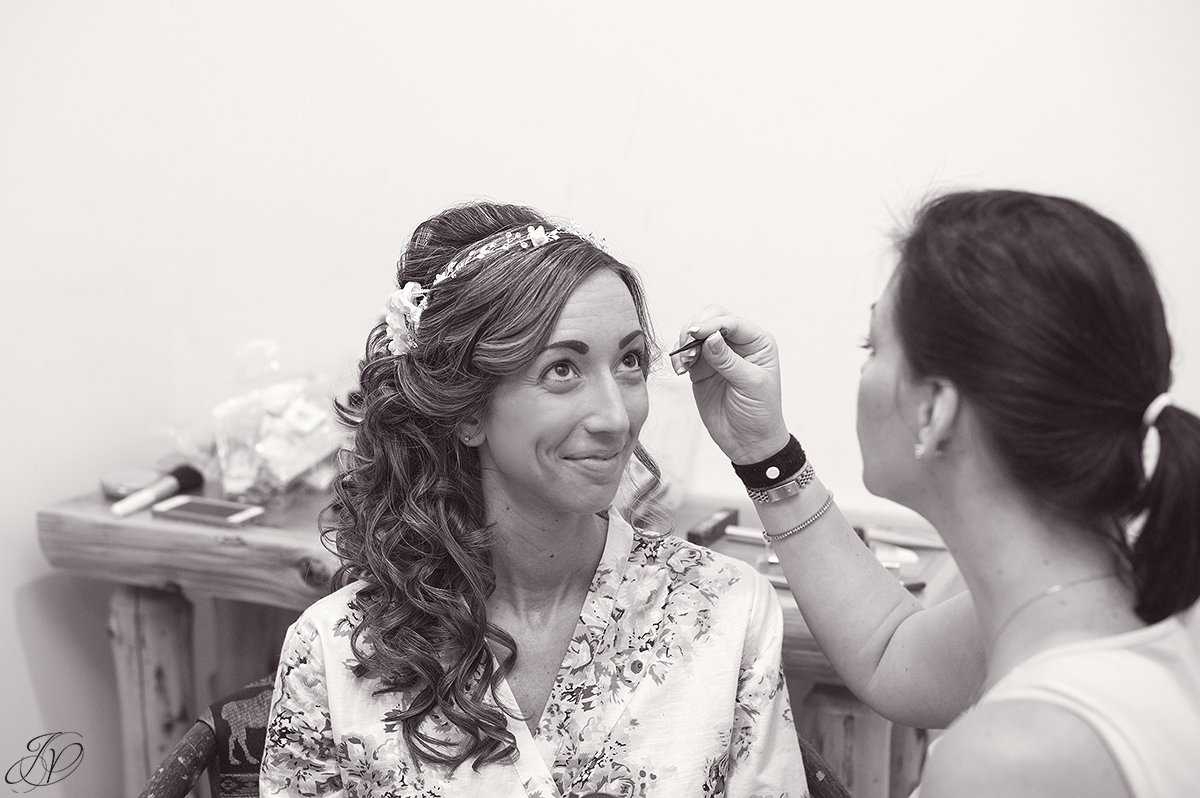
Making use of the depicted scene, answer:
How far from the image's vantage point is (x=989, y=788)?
0.98m

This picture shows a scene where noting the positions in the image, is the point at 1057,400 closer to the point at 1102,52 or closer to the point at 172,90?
the point at 1102,52

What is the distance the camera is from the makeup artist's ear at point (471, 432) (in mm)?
1513

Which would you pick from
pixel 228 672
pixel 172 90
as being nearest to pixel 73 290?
pixel 172 90

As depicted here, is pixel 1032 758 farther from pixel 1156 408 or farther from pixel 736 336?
pixel 736 336

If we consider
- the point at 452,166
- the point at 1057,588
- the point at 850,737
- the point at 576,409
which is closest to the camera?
the point at 1057,588

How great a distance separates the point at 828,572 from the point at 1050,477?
0.49 meters

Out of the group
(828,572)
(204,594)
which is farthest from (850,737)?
(204,594)

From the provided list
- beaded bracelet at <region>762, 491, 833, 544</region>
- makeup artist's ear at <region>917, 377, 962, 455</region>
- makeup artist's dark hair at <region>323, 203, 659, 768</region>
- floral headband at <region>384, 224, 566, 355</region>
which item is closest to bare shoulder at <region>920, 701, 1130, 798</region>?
makeup artist's ear at <region>917, 377, 962, 455</region>

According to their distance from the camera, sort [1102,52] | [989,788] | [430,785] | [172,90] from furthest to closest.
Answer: [172,90], [1102,52], [430,785], [989,788]

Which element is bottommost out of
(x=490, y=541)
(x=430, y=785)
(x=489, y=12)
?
(x=430, y=785)

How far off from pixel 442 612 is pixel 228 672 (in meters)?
1.50

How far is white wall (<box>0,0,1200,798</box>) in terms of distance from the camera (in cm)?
210

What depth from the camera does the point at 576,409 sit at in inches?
56.2

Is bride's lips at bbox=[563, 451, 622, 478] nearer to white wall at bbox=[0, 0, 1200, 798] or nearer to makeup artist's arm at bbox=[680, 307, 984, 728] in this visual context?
makeup artist's arm at bbox=[680, 307, 984, 728]
